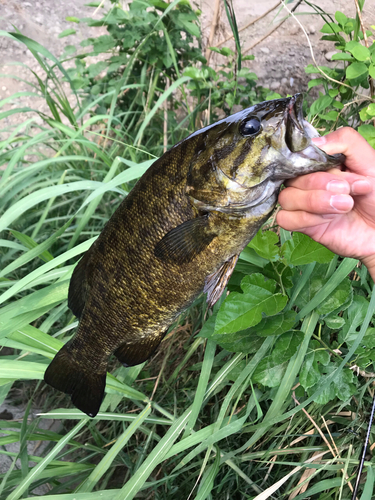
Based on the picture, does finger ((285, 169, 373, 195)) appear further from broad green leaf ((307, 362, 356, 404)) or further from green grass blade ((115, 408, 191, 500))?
green grass blade ((115, 408, 191, 500))

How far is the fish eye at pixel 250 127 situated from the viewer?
82 centimetres

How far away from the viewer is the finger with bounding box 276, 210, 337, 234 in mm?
898

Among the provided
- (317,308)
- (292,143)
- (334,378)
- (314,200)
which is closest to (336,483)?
(334,378)

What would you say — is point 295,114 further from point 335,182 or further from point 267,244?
point 267,244

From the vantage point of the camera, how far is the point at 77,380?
1.22m

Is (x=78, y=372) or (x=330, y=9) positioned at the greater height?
(x=330, y=9)

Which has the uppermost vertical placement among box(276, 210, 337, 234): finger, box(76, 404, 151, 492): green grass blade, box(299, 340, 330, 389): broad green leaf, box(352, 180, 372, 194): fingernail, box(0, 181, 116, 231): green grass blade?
box(0, 181, 116, 231): green grass blade

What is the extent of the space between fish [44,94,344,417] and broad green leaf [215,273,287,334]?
120 millimetres

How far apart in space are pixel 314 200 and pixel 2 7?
5.55 m

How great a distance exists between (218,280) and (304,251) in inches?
11.9

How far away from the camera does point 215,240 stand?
3.05 feet

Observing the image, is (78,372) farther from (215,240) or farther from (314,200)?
(314,200)

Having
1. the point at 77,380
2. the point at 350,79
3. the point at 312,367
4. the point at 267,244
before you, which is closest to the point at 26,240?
the point at 77,380

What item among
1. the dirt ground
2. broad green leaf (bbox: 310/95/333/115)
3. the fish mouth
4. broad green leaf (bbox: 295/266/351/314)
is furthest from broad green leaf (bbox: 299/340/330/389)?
the dirt ground
